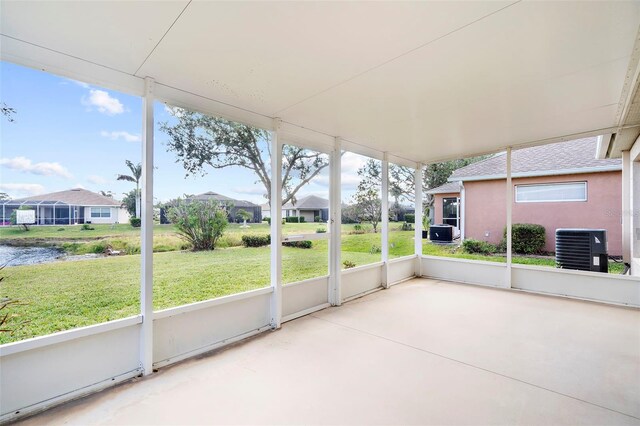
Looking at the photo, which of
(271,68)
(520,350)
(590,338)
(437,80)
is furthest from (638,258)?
(271,68)

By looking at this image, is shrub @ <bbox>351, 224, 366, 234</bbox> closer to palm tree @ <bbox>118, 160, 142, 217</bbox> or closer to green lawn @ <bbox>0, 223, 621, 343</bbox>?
green lawn @ <bbox>0, 223, 621, 343</bbox>

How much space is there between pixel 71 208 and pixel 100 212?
0.20m

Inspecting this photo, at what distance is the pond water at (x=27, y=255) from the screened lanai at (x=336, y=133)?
2.06 ft

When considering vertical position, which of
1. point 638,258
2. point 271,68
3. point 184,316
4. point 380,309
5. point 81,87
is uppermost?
point 271,68

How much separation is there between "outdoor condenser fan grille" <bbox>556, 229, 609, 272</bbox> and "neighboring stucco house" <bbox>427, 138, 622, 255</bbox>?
53 centimetres

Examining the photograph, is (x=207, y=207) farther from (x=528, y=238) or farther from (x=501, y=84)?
(x=528, y=238)

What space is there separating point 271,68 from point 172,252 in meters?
2.08

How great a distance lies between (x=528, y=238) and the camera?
6.25m

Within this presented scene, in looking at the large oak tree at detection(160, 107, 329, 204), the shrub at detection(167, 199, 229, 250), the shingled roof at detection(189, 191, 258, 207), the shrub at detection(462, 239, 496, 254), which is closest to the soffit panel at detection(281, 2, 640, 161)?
the large oak tree at detection(160, 107, 329, 204)

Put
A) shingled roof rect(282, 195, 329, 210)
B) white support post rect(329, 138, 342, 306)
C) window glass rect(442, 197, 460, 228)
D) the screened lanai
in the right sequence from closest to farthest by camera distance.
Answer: the screened lanai
shingled roof rect(282, 195, 329, 210)
white support post rect(329, 138, 342, 306)
window glass rect(442, 197, 460, 228)

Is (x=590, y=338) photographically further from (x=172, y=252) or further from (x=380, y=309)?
(x=172, y=252)

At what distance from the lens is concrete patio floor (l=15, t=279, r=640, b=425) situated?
73.3 inches

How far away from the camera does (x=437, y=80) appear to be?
248cm

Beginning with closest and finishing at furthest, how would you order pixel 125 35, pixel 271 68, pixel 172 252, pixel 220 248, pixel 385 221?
pixel 125 35
pixel 271 68
pixel 172 252
pixel 220 248
pixel 385 221
